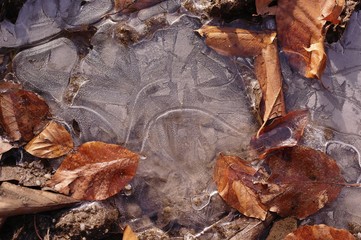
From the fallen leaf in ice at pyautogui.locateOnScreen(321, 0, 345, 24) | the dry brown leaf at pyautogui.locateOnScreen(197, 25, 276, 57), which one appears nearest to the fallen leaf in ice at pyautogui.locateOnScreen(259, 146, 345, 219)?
the dry brown leaf at pyautogui.locateOnScreen(197, 25, 276, 57)

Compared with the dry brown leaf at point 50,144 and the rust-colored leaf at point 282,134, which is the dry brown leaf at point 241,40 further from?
the dry brown leaf at point 50,144

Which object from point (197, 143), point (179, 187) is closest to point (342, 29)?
point (197, 143)

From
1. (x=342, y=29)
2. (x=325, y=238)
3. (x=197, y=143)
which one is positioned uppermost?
(x=342, y=29)

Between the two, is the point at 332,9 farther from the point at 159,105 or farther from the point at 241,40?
the point at 159,105

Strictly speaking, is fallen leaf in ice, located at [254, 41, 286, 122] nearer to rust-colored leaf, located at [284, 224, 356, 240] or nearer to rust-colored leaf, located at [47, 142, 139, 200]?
rust-colored leaf, located at [284, 224, 356, 240]

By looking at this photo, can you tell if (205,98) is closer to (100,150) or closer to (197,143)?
(197,143)

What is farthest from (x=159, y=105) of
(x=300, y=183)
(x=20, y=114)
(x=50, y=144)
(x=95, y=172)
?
(x=300, y=183)
